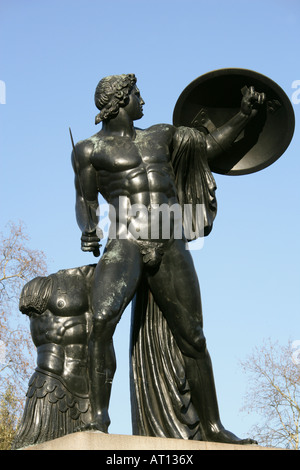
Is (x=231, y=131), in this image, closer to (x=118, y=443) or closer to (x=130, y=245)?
(x=130, y=245)

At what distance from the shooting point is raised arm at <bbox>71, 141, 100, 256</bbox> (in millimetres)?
8070

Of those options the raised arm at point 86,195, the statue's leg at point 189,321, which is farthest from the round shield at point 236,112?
the statue's leg at point 189,321

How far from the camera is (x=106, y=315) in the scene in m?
7.37

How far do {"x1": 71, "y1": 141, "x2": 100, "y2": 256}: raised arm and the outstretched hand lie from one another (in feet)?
5.29

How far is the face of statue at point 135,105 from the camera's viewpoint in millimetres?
8212

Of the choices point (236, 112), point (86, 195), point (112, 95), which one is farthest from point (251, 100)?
point (86, 195)

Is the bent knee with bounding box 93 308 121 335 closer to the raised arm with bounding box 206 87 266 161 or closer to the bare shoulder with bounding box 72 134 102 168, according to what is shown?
the bare shoulder with bounding box 72 134 102 168

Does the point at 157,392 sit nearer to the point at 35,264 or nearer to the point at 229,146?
the point at 229,146

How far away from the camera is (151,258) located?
7785mm

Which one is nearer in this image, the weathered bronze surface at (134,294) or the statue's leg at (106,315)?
the statue's leg at (106,315)

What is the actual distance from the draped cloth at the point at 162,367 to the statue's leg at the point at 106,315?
1.69 feet

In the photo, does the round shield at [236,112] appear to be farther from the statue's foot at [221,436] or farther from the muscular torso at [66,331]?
the statue's foot at [221,436]

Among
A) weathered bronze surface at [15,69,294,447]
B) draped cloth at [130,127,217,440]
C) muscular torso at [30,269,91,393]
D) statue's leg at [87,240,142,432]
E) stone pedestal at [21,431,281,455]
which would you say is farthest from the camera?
draped cloth at [130,127,217,440]

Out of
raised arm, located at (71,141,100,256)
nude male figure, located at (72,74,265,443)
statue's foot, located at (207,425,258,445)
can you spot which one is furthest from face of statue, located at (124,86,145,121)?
statue's foot, located at (207,425,258,445)
